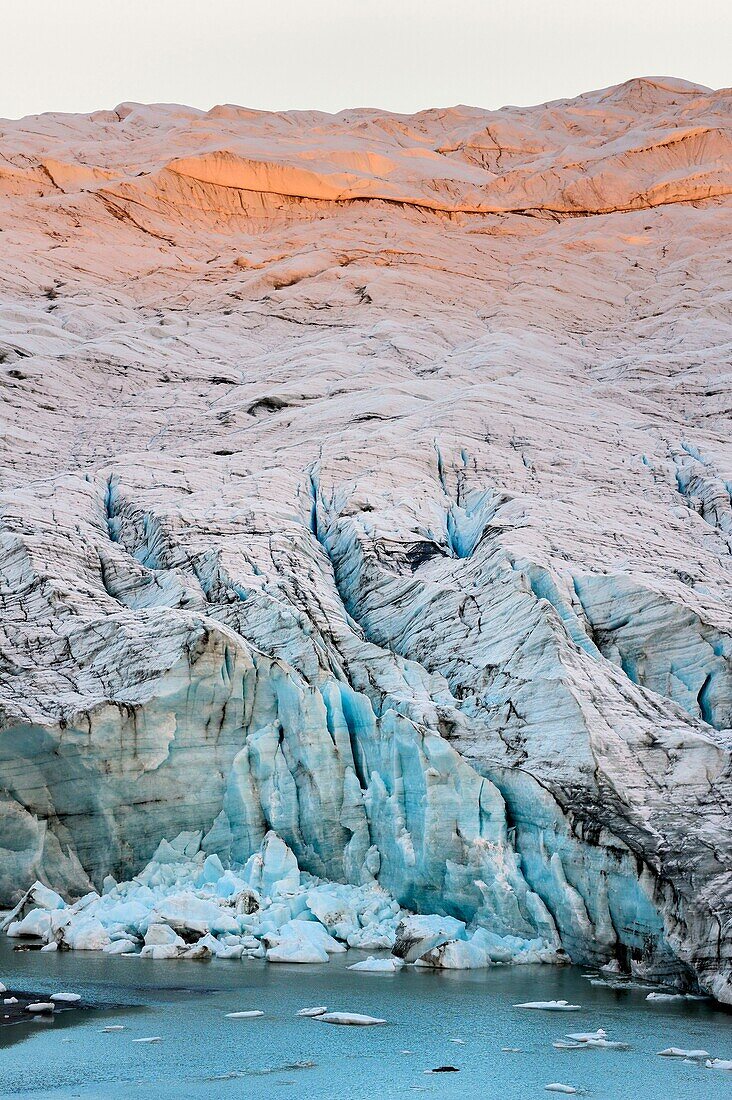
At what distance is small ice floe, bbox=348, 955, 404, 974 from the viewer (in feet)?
55.3

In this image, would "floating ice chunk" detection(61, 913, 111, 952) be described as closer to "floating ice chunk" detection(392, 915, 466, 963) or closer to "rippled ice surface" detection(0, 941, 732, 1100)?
"rippled ice surface" detection(0, 941, 732, 1100)

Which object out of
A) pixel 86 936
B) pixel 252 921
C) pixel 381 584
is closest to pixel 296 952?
pixel 252 921

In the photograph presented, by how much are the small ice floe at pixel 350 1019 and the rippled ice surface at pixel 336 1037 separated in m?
0.18

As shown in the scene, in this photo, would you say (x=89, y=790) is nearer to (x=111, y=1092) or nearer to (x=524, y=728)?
(x=524, y=728)

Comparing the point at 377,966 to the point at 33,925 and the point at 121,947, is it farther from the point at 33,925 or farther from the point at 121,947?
the point at 33,925

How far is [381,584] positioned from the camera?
2469cm

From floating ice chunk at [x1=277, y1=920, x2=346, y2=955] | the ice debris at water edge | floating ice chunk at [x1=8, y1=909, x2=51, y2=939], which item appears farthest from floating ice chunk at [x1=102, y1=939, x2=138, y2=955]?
floating ice chunk at [x1=277, y1=920, x2=346, y2=955]

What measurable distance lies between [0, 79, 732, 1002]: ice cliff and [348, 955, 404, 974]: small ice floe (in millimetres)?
1854

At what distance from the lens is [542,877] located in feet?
59.5

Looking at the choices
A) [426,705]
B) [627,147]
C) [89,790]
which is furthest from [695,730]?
[627,147]

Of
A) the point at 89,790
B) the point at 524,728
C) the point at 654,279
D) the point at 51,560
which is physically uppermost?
the point at 654,279

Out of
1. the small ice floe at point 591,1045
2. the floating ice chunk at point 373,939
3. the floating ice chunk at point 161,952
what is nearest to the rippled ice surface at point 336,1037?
the small ice floe at point 591,1045

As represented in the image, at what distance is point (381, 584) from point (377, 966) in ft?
30.2

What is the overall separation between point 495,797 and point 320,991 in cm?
456
